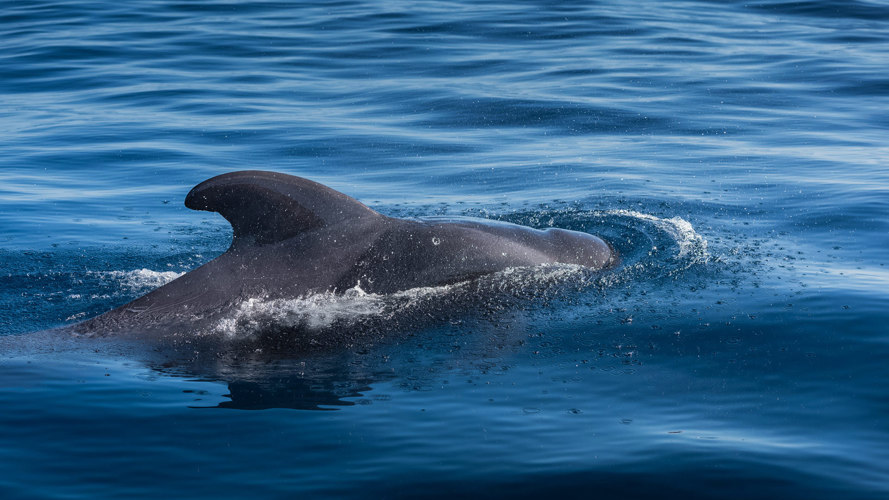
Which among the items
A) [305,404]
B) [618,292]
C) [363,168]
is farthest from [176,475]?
[363,168]

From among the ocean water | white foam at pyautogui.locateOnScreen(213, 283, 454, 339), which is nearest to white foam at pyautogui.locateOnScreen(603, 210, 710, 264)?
the ocean water

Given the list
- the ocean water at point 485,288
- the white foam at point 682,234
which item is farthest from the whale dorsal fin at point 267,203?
the white foam at point 682,234

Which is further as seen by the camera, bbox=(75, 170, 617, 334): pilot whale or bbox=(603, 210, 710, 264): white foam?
bbox=(603, 210, 710, 264): white foam

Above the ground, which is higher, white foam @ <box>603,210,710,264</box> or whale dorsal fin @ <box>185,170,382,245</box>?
whale dorsal fin @ <box>185,170,382,245</box>

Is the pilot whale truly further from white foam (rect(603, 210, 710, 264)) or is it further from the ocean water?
white foam (rect(603, 210, 710, 264))

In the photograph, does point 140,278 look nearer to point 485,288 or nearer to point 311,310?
point 311,310

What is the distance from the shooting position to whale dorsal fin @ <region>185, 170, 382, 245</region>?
8711 mm

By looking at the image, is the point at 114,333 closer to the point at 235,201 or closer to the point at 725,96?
the point at 235,201

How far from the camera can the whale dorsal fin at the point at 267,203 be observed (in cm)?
871

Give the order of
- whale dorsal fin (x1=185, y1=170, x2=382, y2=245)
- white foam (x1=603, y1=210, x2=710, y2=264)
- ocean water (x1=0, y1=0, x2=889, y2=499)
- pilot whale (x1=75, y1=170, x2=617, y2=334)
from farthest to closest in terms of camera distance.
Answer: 1. white foam (x1=603, y1=210, x2=710, y2=264)
2. pilot whale (x1=75, y1=170, x2=617, y2=334)
3. whale dorsal fin (x1=185, y1=170, x2=382, y2=245)
4. ocean water (x1=0, y1=0, x2=889, y2=499)

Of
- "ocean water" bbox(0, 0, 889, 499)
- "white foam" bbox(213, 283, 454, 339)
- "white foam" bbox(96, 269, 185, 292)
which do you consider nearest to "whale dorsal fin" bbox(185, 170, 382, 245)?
"white foam" bbox(213, 283, 454, 339)

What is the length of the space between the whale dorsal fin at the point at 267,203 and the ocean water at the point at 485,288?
652mm

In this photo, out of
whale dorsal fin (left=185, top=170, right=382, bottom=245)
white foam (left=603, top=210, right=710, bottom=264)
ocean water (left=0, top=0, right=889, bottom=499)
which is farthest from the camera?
white foam (left=603, top=210, right=710, bottom=264)

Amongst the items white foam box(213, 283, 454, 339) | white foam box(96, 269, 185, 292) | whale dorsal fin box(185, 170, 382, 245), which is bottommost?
white foam box(96, 269, 185, 292)
